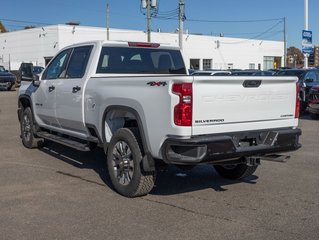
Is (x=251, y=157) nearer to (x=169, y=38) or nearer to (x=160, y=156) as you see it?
(x=160, y=156)

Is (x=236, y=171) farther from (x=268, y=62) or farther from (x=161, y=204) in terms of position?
(x=268, y=62)

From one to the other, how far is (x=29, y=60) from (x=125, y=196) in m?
51.0

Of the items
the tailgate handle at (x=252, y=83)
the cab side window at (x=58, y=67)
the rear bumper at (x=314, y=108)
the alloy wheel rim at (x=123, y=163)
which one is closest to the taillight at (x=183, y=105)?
the tailgate handle at (x=252, y=83)

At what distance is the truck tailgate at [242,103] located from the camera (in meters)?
5.26

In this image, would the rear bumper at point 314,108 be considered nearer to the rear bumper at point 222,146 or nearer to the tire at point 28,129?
the tire at point 28,129

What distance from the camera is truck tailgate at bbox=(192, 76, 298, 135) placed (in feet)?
17.3

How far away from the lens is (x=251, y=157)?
590cm

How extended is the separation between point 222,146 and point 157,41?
51.7 metres

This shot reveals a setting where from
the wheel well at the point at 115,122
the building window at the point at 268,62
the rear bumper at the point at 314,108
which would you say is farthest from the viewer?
the building window at the point at 268,62

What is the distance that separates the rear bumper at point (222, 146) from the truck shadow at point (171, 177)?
1.02 metres

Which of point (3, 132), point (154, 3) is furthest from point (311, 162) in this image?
point (154, 3)

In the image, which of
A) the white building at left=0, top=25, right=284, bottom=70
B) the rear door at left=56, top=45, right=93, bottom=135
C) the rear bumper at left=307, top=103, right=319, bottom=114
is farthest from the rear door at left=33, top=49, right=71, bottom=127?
the white building at left=0, top=25, right=284, bottom=70

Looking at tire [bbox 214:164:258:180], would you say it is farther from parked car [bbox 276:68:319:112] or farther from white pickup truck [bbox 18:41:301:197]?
parked car [bbox 276:68:319:112]

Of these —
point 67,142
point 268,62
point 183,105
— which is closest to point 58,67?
point 67,142
